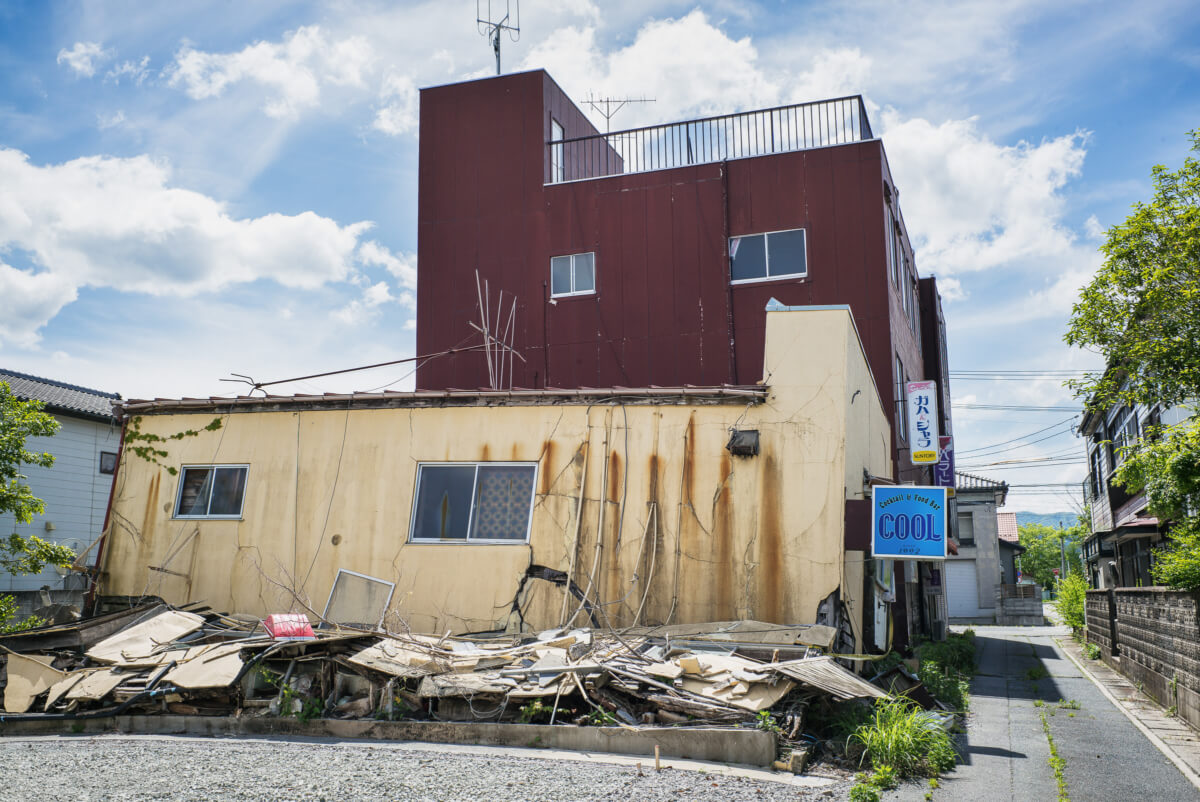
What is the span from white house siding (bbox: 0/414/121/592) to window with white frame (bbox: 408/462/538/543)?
14.3m

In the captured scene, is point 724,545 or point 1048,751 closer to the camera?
point 1048,751

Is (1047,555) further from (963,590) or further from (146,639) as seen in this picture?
(146,639)

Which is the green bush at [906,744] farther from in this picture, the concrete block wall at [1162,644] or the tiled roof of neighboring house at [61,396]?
the tiled roof of neighboring house at [61,396]

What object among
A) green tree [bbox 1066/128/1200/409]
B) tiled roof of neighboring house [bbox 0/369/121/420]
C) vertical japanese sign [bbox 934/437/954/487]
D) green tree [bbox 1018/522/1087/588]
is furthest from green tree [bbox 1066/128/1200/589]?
green tree [bbox 1018/522/1087/588]

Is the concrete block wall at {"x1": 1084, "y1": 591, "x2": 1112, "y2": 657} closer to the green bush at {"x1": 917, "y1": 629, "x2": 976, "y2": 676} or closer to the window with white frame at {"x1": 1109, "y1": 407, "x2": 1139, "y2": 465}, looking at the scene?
the green bush at {"x1": 917, "y1": 629, "x2": 976, "y2": 676}

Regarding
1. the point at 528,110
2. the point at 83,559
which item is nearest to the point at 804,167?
the point at 528,110

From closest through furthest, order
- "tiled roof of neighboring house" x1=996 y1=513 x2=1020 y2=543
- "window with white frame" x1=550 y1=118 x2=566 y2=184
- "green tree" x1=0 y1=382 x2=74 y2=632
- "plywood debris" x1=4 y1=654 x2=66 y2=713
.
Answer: "plywood debris" x1=4 y1=654 x2=66 y2=713, "green tree" x1=0 y1=382 x2=74 y2=632, "window with white frame" x1=550 y1=118 x2=566 y2=184, "tiled roof of neighboring house" x1=996 y1=513 x2=1020 y2=543

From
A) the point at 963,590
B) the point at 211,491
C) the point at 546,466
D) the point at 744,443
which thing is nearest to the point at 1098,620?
the point at 744,443

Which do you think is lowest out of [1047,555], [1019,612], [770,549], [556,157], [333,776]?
[333,776]

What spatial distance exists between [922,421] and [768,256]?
4.47 metres

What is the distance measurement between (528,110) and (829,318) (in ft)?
36.6

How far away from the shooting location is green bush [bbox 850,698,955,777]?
24.6 feet

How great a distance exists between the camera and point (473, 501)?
38.0 ft

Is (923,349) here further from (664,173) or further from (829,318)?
(829,318)
